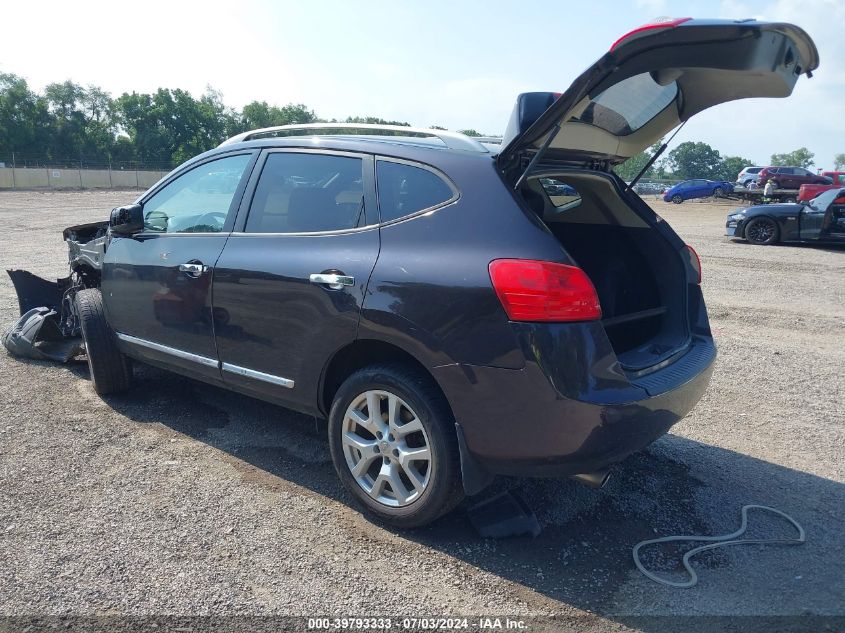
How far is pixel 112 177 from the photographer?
201 feet

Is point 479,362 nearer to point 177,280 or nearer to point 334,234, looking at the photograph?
point 334,234

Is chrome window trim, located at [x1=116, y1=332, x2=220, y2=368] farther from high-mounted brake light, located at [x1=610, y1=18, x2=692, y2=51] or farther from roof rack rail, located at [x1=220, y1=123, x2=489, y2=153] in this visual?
high-mounted brake light, located at [x1=610, y1=18, x2=692, y2=51]

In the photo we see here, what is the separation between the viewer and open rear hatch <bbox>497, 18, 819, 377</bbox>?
2.57 metres

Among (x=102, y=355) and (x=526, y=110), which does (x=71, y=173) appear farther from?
(x=526, y=110)

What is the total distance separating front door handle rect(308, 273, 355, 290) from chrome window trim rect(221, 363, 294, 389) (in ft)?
1.97

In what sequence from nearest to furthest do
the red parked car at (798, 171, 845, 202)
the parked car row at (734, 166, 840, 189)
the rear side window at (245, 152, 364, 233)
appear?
1. the rear side window at (245, 152, 364, 233)
2. the red parked car at (798, 171, 845, 202)
3. the parked car row at (734, 166, 840, 189)

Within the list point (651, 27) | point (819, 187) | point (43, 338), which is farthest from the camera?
point (819, 187)

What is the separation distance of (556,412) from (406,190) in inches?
50.4

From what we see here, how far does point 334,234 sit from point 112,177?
65.7 meters

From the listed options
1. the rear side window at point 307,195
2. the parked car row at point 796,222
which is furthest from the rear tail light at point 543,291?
the parked car row at point 796,222

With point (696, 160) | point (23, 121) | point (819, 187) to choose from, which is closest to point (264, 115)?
point (23, 121)

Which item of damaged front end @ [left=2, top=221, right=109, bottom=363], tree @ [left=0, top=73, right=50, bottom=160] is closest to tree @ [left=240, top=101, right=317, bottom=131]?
tree @ [left=0, top=73, right=50, bottom=160]

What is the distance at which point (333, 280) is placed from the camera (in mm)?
3162

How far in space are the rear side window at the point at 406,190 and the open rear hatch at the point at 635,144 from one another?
12.1 inches
